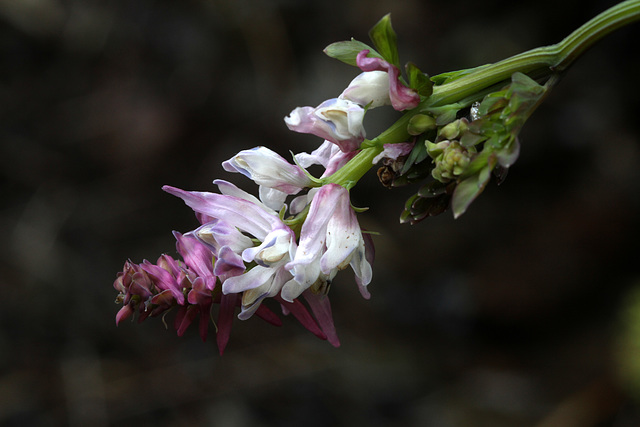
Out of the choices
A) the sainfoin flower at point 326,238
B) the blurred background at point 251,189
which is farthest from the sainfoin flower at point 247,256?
the blurred background at point 251,189

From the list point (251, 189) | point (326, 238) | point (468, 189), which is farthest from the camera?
point (251, 189)

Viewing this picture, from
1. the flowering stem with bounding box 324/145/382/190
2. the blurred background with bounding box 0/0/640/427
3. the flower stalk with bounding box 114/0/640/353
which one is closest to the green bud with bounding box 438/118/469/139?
the flower stalk with bounding box 114/0/640/353

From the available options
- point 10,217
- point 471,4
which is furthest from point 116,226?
point 471,4

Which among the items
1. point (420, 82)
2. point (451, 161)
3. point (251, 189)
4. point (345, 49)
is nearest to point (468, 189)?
point (451, 161)

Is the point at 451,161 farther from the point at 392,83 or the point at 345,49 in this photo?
the point at 345,49

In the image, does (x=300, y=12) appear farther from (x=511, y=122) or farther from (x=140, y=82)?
(x=511, y=122)

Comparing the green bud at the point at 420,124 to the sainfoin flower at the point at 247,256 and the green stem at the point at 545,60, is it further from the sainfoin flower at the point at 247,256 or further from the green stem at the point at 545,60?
the sainfoin flower at the point at 247,256
